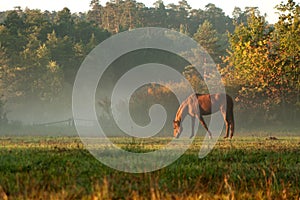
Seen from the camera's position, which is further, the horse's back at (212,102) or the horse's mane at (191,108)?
the horse's back at (212,102)

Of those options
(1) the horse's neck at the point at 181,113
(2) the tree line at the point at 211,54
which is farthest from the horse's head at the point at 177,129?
(2) the tree line at the point at 211,54

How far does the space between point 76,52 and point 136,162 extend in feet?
249

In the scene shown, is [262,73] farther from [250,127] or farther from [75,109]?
[75,109]

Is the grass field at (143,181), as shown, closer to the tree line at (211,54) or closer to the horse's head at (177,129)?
the horse's head at (177,129)

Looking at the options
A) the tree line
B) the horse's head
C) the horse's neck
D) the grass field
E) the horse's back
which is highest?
the tree line

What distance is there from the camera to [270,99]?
45.2m

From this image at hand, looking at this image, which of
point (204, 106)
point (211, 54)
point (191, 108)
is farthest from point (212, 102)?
point (211, 54)

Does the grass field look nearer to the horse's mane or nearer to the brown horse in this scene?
the brown horse

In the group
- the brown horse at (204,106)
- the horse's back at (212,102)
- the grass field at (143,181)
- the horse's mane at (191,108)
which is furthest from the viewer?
the horse's back at (212,102)

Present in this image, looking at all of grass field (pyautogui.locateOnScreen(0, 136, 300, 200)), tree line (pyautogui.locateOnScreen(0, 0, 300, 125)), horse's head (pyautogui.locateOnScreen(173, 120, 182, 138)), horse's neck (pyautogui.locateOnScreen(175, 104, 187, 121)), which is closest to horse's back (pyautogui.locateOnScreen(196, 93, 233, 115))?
horse's neck (pyautogui.locateOnScreen(175, 104, 187, 121))

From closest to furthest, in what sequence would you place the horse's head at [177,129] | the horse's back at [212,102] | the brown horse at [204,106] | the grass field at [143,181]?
the grass field at [143,181]
the horse's head at [177,129]
the brown horse at [204,106]
the horse's back at [212,102]

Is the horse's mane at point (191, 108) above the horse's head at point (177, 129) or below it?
above

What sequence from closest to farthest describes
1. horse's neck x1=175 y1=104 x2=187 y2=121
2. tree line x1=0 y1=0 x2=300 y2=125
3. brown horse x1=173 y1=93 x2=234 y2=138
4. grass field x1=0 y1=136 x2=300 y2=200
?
grass field x1=0 y1=136 x2=300 y2=200
horse's neck x1=175 y1=104 x2=187 y2=121
brown horse x1=173 y1=93 x2=234 y2=138
tree line x1=0 y1=0 x2=300 y2=125

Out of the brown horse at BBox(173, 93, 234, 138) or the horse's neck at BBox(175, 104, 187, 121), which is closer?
the horse's neck at BBox(175, 104, 187, 121)
